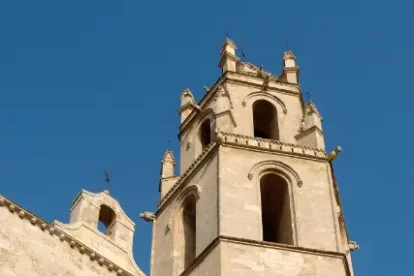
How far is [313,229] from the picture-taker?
1739 centimetres

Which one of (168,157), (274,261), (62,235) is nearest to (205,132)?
(168,157)

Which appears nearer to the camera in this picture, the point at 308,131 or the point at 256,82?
the point at 308,131

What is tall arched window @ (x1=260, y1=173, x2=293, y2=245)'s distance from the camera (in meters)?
18.1

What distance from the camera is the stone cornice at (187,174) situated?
61.8ft

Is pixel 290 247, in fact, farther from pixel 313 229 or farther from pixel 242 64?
pixel 242 64

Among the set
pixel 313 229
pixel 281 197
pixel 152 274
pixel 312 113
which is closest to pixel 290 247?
pixel 313 229

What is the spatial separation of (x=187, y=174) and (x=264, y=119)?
3.12 m

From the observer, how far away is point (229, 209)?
17.3 metres

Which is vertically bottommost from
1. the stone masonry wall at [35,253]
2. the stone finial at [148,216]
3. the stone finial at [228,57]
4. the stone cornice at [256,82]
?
the stone masonry wall at [35,253]

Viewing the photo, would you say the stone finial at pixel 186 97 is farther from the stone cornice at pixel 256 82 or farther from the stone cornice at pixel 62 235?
the stone cornice at pixel 62 235

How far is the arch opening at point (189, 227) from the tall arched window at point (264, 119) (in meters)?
2.84

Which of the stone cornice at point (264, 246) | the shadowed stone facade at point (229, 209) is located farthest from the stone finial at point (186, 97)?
the stone cornice at point (264, 246)

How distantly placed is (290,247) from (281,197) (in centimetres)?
204

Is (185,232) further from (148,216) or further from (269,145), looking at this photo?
(269,145)
